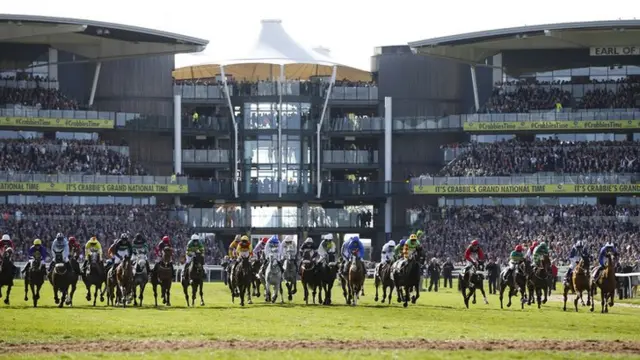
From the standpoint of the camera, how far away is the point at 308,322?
3372 centimetres

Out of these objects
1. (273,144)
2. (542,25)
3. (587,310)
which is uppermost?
(542,25)

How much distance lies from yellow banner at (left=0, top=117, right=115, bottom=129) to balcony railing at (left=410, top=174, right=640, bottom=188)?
1900cm

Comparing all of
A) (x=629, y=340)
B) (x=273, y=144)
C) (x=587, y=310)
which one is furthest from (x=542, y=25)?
(x=629, y=340)

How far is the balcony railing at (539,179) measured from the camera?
81.1 m

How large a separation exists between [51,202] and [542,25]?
28453 mm

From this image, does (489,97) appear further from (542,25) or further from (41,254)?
(41,254)

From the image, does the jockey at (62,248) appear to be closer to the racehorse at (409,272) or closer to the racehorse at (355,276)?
the racehorse at (355,276)

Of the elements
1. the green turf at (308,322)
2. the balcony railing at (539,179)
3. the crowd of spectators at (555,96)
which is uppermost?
the crowd of spectators at (555,96)

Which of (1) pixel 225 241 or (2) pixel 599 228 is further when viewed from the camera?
(1) pixel 225 241

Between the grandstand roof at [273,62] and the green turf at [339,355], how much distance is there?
59.8 metres

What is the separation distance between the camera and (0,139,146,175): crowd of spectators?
8175 cm

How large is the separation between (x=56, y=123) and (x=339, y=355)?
61.7 meters

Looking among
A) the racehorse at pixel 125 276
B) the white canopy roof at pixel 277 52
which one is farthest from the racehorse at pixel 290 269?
the white canopy roof at pixel 277 52

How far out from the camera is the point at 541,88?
88062 millimetres
